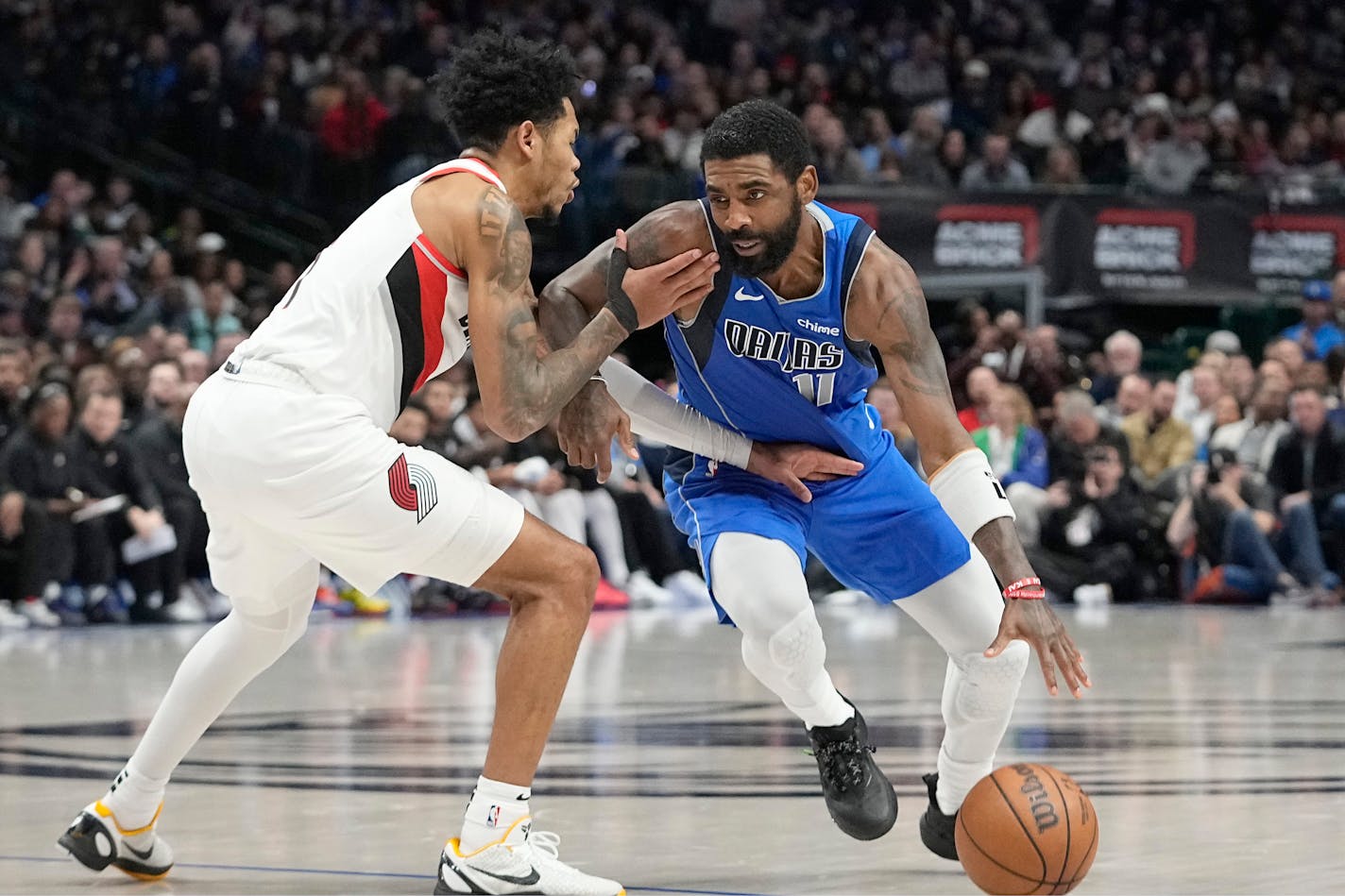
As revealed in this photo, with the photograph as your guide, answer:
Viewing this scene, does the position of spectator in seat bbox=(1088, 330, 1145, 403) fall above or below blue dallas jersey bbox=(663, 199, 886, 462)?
below

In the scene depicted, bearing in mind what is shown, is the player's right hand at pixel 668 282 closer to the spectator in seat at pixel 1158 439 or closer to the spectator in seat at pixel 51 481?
the spectator in seat at pixel 51 481

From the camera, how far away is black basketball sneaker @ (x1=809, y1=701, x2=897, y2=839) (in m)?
5.07

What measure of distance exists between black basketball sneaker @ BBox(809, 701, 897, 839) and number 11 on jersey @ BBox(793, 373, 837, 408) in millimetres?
903

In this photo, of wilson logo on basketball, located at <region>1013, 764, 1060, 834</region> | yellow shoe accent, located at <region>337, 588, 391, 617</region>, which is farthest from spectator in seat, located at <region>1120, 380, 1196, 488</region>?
wilson logo on basketball, located at <region>1013, 764, 1060, 834</region>

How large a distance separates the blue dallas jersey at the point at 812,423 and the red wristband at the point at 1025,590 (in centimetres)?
75

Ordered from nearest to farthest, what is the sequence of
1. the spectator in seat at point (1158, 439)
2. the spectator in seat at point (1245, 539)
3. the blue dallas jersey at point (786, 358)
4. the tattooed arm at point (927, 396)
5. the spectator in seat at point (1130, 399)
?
the tattooed arm at point (927, 396), the blue dallas jersey at point (786, 358), the spectator in seat at point (1245, 539), the spectator in seat at point (1158, 439), the spectator in seat at point (1130, 399)

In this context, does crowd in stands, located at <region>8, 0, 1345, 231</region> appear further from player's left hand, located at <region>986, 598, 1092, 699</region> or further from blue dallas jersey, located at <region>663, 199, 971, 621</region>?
player's left hand, located at <region>986, 598, 1092, 699</region>

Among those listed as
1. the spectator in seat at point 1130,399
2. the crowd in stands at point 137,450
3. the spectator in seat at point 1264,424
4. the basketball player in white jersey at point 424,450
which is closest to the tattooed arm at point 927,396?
the basketball player in white jersey at point 424,450

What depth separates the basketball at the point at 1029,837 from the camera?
4395 mm

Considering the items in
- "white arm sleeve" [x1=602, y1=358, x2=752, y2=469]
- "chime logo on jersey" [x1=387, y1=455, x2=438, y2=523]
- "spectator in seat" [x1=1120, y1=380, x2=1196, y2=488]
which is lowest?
"spectator in seat" [x1=1120, y1=380, x2=1196, y2=488]

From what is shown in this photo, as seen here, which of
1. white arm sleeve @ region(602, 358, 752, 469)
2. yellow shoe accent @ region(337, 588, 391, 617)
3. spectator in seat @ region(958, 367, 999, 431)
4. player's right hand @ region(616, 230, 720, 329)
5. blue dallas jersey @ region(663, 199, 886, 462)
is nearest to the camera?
player's right hand @ region(616, 230, 720, 329)

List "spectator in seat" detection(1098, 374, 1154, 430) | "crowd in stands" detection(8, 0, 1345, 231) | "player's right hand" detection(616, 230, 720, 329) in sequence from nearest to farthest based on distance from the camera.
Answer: "player's right hand" detection(616, 230, 720, 329)
"spectator in seat" detection(1098, 374, 1154, 430)
"crowd in stands" detection(8, 0, 1345, 231)

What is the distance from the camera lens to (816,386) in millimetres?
5523

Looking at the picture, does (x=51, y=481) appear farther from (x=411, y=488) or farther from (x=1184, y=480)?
(x=411, y=488)
